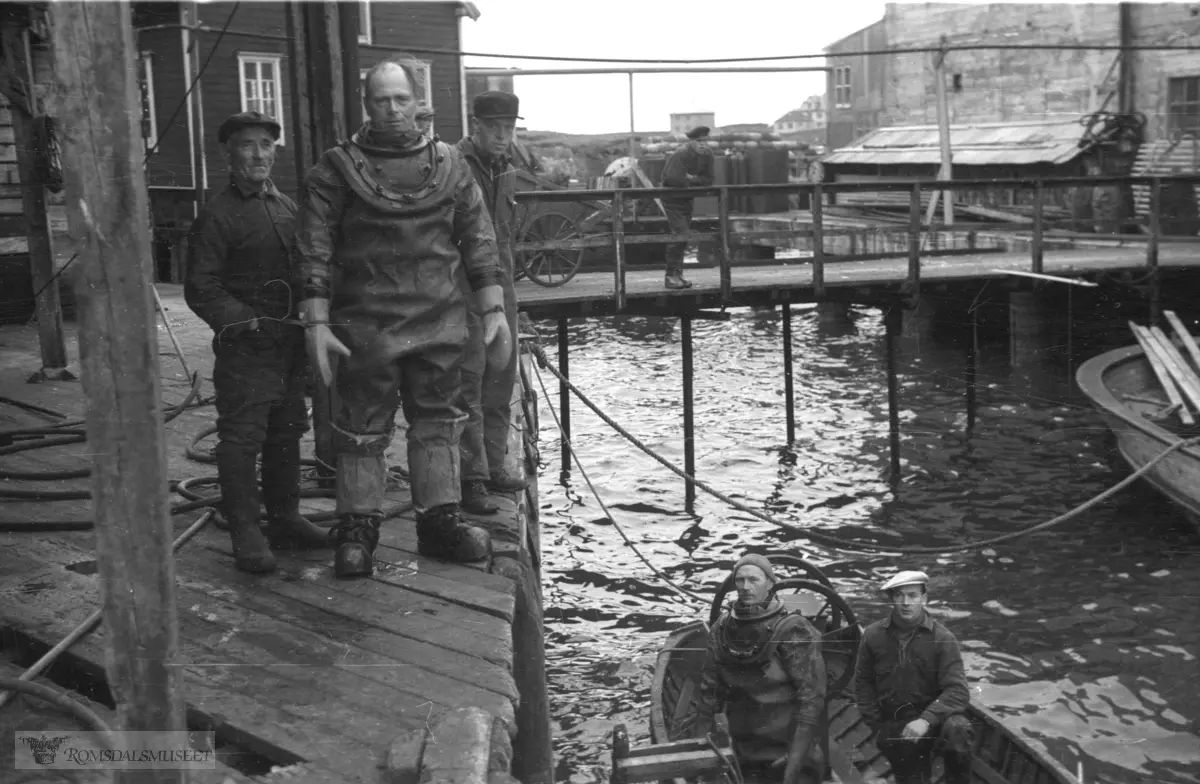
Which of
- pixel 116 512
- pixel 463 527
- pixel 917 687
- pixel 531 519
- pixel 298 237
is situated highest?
pixel 298 237

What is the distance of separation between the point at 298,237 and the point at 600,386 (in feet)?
62.1

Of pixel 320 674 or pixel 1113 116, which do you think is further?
pixel 1113 116

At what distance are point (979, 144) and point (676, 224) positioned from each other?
15555 mm

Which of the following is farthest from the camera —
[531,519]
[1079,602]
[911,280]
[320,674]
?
[911,280]

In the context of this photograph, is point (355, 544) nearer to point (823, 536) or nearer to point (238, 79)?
point (823, 536)

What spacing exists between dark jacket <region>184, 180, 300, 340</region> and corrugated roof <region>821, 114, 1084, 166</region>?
23.7 m

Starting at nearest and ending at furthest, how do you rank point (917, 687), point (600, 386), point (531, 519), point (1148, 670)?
point (917, 687), point (531, 519), point (1148, 670), point (600, 386)

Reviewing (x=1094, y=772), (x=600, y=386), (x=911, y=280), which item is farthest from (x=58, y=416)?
(x=600, y=386)

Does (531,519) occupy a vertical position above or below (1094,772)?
above

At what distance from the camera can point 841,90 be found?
4403cm

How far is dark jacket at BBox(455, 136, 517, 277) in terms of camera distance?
6.03m

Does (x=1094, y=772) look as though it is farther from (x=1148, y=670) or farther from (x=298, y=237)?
(x=298, y=237)

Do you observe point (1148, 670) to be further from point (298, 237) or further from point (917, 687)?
point (298, 237)

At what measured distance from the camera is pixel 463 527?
519 cm
